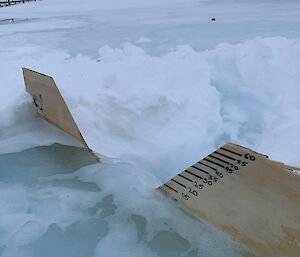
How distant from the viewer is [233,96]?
10.2 ft

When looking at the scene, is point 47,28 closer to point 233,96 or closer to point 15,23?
point 15,23

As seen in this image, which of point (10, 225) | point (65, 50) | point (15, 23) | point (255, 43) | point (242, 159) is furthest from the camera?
point (15, 23)

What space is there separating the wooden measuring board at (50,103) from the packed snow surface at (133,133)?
8 cm

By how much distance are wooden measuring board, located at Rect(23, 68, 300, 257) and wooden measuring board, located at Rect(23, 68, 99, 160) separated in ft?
2.94

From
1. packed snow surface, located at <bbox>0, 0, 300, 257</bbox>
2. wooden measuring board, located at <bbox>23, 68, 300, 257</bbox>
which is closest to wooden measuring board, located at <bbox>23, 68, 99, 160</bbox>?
packed snow surface, located at <bbox>0, 0, 300, 257</bbox>

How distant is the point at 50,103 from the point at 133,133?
0.66m

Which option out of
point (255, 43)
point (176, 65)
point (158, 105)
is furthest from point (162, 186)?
point (255, 43)

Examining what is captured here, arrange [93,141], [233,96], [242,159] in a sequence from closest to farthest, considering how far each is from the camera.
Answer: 1. [242,159]
2. [93,141]
3. [233,96]

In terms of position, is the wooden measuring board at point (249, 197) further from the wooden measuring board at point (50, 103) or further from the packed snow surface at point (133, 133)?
the wooden measuring board at point (50, 103)

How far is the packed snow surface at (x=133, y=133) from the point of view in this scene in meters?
1.83

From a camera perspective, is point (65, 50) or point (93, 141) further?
point (65, 50)

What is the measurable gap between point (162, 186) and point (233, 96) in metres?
1.31

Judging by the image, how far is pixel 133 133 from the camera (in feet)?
8.97

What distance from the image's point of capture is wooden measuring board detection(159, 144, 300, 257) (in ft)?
5.03
